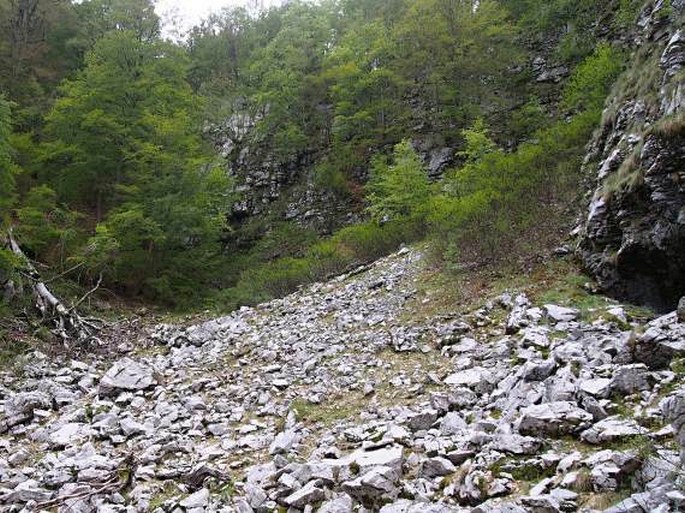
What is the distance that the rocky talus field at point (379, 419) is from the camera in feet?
14.3

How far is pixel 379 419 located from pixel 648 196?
18.4 ft

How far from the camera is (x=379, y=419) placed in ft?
21.5

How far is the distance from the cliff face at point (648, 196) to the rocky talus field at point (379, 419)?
83 centimetres

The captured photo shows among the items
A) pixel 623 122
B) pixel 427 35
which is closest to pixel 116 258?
pixel 623 122

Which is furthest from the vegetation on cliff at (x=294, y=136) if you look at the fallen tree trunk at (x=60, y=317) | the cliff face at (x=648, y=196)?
the cliff face at (x=648, y=196)

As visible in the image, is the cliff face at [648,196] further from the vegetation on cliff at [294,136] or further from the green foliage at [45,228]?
the green foliage at [45,228]

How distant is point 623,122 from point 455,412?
314 inches

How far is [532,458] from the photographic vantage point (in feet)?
14.9

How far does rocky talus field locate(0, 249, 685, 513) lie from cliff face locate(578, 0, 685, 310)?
2.71ft

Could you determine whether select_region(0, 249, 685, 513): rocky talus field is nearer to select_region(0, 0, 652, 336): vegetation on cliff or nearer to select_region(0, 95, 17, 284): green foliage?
select_region(0, 95, 17, 284): green foliage

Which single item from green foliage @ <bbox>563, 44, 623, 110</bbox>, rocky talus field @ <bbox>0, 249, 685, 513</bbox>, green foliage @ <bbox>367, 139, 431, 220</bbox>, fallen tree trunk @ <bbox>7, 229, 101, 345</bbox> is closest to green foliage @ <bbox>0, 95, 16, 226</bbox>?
fallen tree trunk @ <bbox>7, 229, 101, 345</bbox>

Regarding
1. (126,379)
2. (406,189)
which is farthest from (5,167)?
(406,189)

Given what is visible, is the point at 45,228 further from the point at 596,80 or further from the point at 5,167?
the point at 596,80

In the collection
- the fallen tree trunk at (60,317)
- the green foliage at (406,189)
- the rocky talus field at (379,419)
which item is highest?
the green foliage at (406,189)
